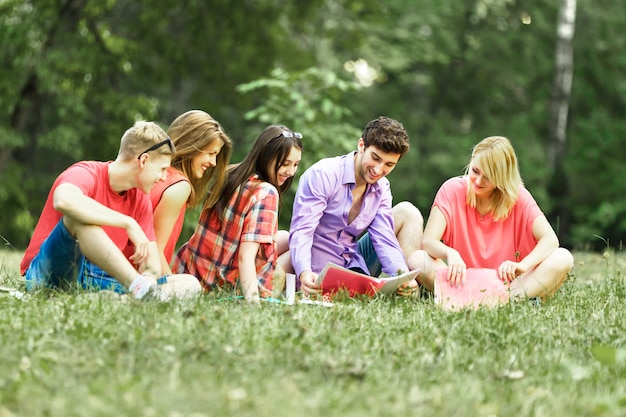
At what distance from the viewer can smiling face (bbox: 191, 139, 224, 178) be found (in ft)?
15.9

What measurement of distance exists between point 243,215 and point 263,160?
1.26ft

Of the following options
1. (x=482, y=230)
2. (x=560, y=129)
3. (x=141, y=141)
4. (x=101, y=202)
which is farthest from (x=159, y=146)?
(x=560, y=129)

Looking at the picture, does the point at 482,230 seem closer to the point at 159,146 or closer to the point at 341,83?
the point at 159,146

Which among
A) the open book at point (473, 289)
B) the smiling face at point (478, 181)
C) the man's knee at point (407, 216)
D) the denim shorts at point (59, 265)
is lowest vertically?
the open book at point (473, 289)

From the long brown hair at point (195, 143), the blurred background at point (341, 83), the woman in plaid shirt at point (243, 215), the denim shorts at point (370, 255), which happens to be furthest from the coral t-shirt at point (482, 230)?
the blurred background at point (341, 83)


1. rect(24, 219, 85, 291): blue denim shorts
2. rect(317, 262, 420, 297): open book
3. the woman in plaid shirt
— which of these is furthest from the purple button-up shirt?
rect(24, 219, 85, 291): blue denim shorts

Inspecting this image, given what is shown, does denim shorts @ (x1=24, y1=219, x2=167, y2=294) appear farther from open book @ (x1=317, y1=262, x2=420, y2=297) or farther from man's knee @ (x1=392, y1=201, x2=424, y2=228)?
man's knee @ (x1=392, y1=201, x2=424, y2=228)

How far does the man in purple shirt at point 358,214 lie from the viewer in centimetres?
512

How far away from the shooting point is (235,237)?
192 inches

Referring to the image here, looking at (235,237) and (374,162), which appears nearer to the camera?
(235,237)

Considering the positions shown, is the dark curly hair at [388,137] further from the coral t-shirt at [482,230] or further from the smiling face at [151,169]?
the smiling face at [151,169]

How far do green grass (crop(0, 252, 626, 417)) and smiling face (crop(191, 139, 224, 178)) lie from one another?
0.97 m

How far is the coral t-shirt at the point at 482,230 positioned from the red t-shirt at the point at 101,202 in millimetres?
1843

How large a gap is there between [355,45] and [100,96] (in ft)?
17.0
